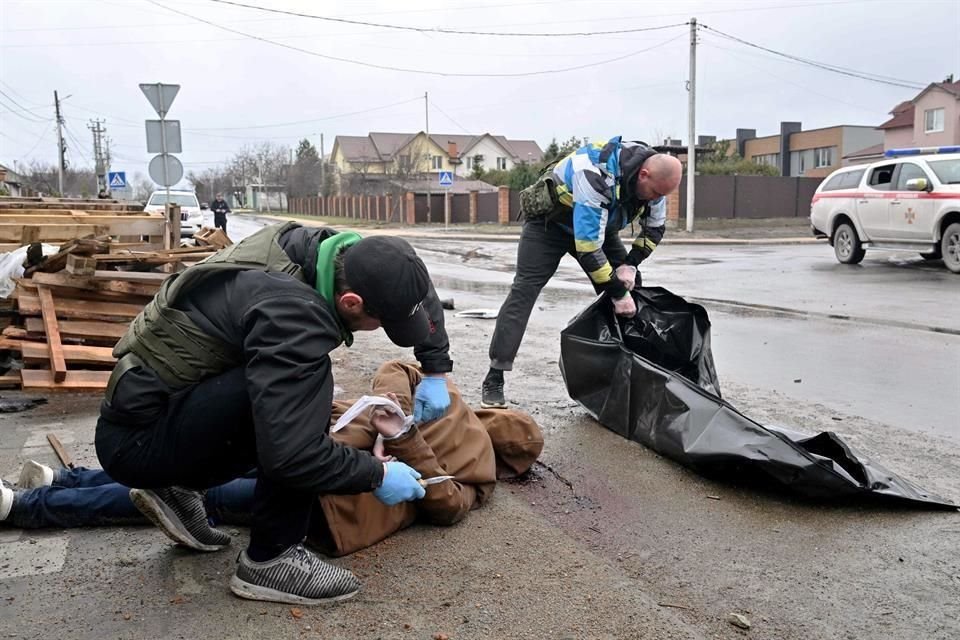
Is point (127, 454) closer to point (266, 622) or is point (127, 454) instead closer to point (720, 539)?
point (266, 622)

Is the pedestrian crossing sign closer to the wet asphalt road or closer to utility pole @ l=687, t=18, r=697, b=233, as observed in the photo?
utility pole @ l=687, t=18, r=697, b=233

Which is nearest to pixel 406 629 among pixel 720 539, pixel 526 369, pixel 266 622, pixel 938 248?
pixel 266 622

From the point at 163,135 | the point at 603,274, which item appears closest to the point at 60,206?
the point at 163,135

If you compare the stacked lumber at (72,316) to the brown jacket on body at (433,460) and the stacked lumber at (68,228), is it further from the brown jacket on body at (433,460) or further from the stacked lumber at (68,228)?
the brown jacket on body at (433,460)

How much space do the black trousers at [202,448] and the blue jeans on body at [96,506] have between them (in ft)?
1.75

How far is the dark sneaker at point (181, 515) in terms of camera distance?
2.67 m

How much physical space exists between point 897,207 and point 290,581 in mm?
13149

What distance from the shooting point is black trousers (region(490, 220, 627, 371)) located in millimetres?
4742

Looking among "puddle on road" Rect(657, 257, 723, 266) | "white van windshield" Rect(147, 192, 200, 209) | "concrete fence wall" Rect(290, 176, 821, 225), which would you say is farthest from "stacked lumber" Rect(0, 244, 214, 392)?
"white van windshield" Rect(147, 192, 200, 209)

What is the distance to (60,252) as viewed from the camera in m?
5.58

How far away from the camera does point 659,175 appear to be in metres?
4.32

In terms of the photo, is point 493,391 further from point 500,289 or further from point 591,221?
point 500,289

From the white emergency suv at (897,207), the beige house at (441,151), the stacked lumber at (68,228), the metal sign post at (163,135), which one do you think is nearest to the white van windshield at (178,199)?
the metal sign post at (163,135)

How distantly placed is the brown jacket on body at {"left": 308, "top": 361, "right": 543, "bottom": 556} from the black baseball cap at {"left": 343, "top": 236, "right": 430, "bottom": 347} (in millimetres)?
786
